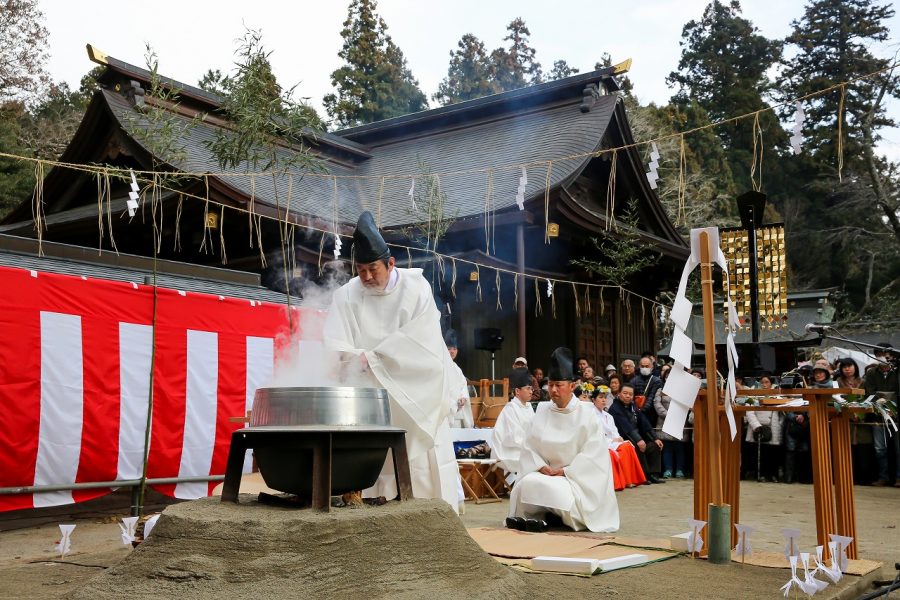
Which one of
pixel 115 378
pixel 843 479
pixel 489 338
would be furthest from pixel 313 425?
pixel 489 338

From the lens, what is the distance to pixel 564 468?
22.8 feet

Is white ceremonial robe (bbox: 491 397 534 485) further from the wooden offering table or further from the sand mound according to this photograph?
the sand mound

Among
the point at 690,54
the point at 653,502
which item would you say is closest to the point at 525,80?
the point at 690,54

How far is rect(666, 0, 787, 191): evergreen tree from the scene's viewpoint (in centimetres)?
3322

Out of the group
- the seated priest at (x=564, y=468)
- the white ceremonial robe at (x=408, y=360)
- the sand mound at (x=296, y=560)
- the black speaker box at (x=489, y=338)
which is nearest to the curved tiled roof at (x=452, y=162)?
the black speaker box at (x=489, y=338)

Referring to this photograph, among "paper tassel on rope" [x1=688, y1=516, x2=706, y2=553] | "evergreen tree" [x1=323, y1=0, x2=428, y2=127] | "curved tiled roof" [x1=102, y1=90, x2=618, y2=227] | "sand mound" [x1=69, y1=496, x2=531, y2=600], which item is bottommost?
"paper tassel on rope" [x1=688, y1=516, x2=706, y2=553]

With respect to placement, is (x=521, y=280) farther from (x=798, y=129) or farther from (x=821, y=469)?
(x=821, y=469)

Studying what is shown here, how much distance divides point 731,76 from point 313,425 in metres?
34.7

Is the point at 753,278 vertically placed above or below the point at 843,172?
below

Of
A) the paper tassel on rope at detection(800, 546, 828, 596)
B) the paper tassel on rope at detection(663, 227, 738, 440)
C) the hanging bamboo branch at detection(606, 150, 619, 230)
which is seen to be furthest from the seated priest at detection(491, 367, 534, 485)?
the paper tassel on rope at detection(800, 546, 828, 596)

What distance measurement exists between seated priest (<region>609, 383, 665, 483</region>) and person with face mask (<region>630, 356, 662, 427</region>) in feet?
0.67

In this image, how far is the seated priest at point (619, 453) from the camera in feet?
35.1

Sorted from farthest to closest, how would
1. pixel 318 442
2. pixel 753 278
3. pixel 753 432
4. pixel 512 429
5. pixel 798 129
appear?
pixel 753 432
pixel 512 429
pixel 753 278
pixel 798 129
pixel 318 442

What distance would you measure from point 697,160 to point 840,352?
10.5 m
